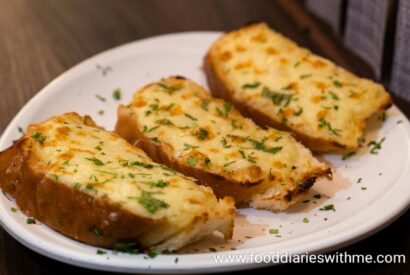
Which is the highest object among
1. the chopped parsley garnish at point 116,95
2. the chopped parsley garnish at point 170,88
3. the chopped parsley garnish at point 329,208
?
the chopped parsley garnish at point 170,88

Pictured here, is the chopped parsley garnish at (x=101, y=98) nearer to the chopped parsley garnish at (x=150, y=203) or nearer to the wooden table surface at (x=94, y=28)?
the wooden table surface at (x=94, y=28)

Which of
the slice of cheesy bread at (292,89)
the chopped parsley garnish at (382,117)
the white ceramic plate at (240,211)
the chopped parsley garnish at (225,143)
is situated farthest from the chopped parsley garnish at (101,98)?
the chopped parsley garnish at (382,117)

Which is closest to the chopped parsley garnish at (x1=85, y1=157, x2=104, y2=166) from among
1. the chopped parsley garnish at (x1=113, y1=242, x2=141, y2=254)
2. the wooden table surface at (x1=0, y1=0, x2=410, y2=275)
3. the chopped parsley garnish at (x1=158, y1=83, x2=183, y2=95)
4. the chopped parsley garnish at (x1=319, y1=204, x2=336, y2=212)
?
the chopped parsley garnish at (x1=113, y1=242, x2=141, y2=254)

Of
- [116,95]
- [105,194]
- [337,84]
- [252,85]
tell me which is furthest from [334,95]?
[105,194]

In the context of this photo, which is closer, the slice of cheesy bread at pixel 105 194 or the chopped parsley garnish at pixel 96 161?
the slice of cheesy bread at pixel 105 194

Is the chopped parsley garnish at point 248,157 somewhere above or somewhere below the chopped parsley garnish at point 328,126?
above

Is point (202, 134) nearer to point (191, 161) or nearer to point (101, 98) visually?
point (191, 161)
